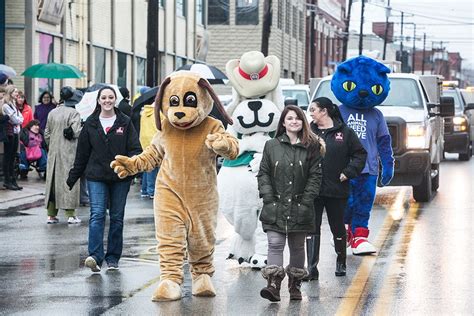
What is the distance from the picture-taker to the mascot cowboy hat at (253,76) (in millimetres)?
12070

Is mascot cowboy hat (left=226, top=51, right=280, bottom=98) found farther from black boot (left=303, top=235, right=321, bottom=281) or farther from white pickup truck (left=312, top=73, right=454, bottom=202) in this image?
white pickup truck (left=312, top=73, right=454, bottom=202)

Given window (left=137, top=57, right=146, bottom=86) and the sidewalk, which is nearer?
the sidewalk

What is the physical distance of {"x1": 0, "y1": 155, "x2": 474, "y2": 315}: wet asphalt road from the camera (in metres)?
9.62

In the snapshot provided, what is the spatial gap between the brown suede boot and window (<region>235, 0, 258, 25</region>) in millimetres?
51592

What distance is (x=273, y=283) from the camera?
9.89 meters

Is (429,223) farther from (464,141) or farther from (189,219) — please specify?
(464,141)

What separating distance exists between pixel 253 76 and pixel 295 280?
280 centimetres

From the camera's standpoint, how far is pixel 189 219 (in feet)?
33.5

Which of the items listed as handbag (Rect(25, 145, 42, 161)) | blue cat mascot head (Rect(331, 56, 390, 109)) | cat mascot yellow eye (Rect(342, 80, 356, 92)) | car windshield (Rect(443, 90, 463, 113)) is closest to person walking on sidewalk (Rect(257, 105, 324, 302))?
blue cat mascot head (Rect(331, 56, 390, 109))

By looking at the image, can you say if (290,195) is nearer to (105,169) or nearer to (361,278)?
(361,278)

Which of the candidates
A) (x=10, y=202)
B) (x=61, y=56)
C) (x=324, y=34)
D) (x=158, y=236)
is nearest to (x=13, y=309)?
(x=158, y=236)

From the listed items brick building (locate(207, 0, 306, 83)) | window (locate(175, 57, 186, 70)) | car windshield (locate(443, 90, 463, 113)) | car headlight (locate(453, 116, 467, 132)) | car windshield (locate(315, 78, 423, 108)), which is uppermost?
brick building (locate(207, 0, 306, 83))

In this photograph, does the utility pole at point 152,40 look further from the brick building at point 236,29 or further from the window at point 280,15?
the window at point 280,15

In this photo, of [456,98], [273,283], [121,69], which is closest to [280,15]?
[121,69]
